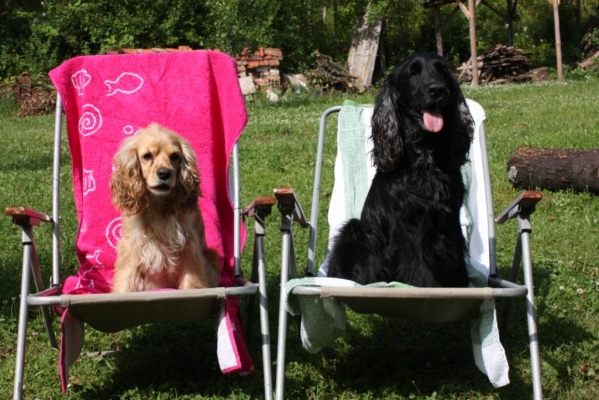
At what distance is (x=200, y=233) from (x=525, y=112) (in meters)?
8.04

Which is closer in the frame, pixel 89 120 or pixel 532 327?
pixel 532 327

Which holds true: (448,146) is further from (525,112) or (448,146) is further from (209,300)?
(525,112)

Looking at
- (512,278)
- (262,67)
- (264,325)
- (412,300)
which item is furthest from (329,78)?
(412,300)

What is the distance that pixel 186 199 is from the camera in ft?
12.9

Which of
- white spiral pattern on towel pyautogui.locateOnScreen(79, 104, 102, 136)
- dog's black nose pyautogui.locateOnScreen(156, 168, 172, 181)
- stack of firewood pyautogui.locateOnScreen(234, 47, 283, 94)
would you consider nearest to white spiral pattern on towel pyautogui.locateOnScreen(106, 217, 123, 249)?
white spiral pattern on towel pyautogui.locateOnScreen(79, 104, 102, 136)

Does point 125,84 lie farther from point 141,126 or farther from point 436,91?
point 436,91

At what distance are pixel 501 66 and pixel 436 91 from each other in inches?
659

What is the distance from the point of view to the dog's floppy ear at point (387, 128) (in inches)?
158

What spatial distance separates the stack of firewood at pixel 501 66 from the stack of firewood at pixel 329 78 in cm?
406

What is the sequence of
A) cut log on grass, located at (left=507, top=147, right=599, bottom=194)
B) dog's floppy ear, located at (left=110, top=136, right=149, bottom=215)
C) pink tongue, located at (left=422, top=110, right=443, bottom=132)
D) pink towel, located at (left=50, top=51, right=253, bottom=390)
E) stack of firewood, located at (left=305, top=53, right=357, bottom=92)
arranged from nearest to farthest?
dog's floppy ear, located at (left=110, top=136, right=149, bottom=215) → pink tongue, located at (left=422, top=110, right=443, bottom=132) → pink towel, located at (left=50, top=51, right=253, bottom=390) → cut log on grass, located at (left=507, top=147, right=599, bottom=194) → stack of firewood, located at (left=305, top=53, right=357, bottom=92)

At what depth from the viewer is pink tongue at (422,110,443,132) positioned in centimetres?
396

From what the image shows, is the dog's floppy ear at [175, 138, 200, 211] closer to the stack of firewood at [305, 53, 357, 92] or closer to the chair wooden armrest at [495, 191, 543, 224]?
the chair wooden armrest at [495, 191, 543, 224]

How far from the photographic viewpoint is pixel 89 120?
4828mm

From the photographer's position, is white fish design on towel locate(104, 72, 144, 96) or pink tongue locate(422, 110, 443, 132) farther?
white fish design on towel locate(104, 72, 144, 96)
